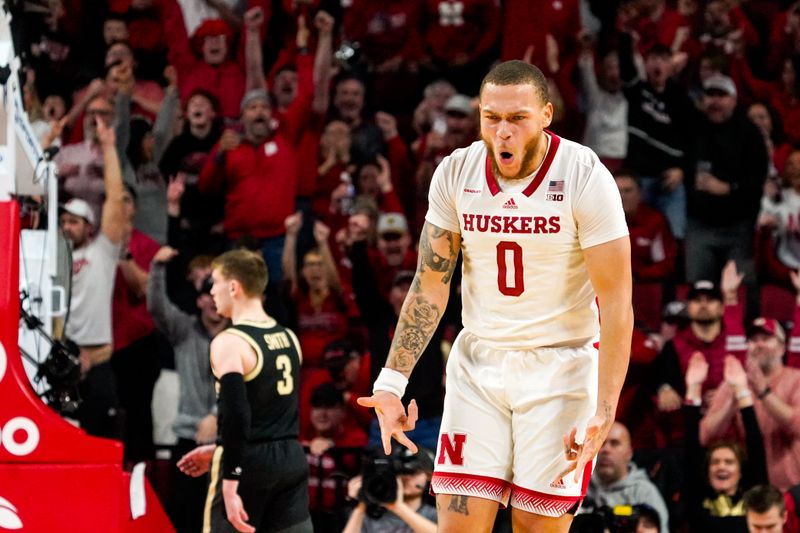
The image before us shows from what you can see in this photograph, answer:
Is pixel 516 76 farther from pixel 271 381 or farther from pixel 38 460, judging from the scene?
pixel 38 460

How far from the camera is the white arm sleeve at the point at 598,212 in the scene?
436 cm

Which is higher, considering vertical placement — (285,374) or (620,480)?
(285,374)

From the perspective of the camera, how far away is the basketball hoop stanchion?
5.92 metres

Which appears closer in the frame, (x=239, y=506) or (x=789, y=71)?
(x=239, y=506)

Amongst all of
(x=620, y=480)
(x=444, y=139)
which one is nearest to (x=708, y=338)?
(x=620, y=480)

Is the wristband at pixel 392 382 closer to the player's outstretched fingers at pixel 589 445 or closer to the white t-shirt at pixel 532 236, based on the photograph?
the white t-shirt at pixel 532 236

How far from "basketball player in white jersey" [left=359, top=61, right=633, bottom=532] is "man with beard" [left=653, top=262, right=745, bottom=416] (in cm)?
448

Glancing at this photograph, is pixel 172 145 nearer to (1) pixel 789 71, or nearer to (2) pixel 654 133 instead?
(2) pixel 654 133

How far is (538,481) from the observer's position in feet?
14.5

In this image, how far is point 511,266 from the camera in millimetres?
4500

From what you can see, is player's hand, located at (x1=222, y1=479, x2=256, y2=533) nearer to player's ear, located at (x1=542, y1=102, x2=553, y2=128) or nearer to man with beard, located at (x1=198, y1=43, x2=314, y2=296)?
player's ear, located at (x1=542, y1=102, x2=553, y2=128)

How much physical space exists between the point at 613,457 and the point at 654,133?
3445 mm

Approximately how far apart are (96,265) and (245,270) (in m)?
3.21

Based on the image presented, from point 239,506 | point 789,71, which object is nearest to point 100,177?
point 239,506
